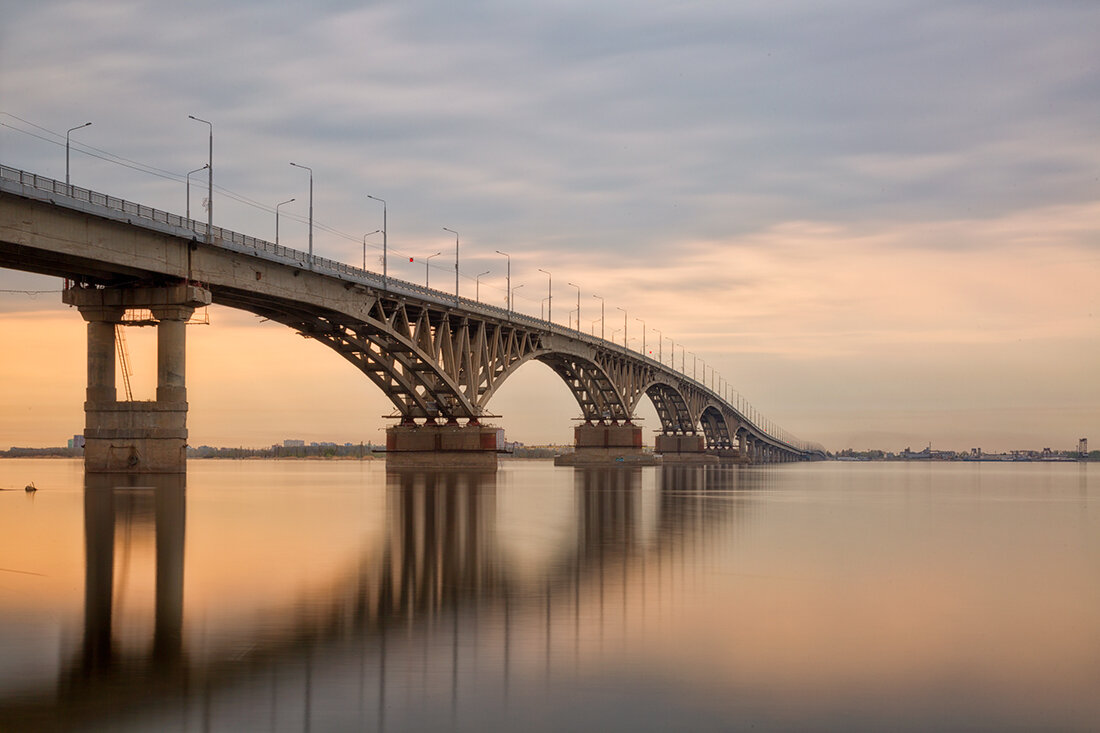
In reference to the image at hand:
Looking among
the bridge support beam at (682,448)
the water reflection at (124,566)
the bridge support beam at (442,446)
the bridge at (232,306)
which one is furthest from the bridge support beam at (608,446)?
the water reflection at (124,566)

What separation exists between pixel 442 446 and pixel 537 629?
77.6 meters

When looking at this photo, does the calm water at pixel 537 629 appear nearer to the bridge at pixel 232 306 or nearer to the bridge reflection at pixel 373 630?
the bridge reflection at pixel 373 630

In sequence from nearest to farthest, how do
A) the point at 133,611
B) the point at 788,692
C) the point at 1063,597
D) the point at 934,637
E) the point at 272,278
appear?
1. the point at 788,692
2. the point at 934,637
3. the point at 133,611
4. the point at 1063,597
5. the point at 272,278

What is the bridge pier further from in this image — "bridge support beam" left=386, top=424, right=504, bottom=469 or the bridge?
"bridge support beam" left=386, top=424, right=504, bottom=469

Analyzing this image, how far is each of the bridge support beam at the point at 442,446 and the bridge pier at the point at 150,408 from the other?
123ft

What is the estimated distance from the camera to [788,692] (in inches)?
419

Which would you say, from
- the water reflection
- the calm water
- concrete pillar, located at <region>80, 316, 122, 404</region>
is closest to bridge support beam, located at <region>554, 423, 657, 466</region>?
concrete pillar, located at <region>80, 316, 122, 404</region>

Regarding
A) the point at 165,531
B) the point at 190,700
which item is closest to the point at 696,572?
the point at 190,700

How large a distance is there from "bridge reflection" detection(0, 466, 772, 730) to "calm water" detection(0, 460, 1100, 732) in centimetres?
5

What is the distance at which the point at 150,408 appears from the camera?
173 ft

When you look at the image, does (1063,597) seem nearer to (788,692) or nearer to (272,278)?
Answer: (788,692)

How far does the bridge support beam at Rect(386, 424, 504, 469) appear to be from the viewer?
90188 mm

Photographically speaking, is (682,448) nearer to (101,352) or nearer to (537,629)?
(101,352)

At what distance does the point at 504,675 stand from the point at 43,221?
39.5m
